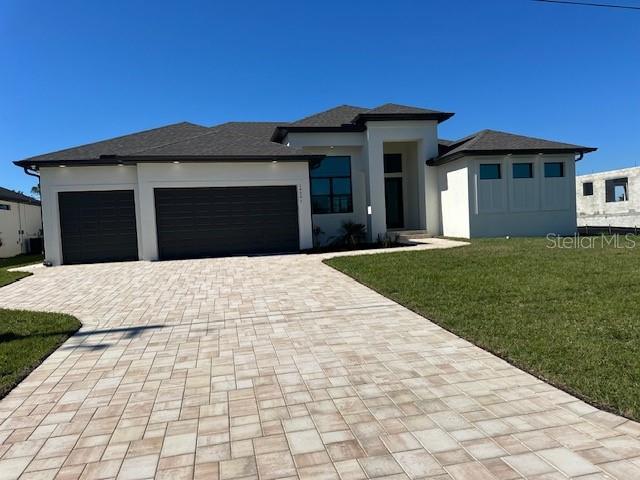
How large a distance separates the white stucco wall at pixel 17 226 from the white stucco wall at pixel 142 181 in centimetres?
1139

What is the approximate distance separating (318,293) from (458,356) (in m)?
3.91

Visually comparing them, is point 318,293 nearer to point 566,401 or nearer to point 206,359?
point 206,359

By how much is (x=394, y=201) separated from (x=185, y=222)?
424 inches

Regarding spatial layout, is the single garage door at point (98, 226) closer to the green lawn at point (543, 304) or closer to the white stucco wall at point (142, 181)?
the white stucco wall at point (142, 181)

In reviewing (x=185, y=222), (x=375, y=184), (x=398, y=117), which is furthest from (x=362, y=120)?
(x=185, y=222)

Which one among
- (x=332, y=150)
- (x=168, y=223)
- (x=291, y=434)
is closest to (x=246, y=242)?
(x=168, y=223)

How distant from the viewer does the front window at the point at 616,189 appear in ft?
95.2

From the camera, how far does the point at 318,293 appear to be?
315 inches

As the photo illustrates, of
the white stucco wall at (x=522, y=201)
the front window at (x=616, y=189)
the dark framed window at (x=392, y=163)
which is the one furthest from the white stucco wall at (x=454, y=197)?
the front window at (x=616, y=189)

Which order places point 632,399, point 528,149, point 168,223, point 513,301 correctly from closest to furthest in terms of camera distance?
point 632,399 < point 513,301 < point 168,223 < point 528,149

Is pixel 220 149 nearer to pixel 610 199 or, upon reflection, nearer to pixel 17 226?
pixel 17 226

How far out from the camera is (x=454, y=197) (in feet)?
59.0

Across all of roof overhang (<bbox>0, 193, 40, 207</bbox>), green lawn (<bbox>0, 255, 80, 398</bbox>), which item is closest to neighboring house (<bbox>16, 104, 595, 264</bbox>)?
green lawn (<bbox>0, 255, 80, 398</bbox>)

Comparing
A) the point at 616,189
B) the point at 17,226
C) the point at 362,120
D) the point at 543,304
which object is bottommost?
the point at 543,304
